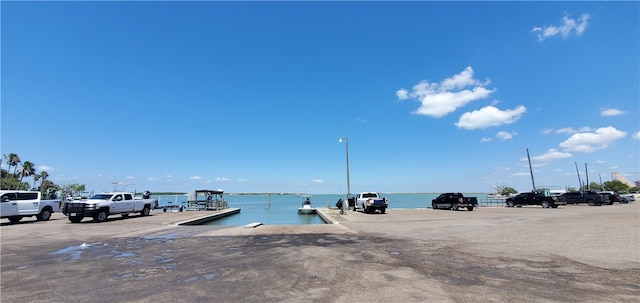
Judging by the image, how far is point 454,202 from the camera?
35.2 metres

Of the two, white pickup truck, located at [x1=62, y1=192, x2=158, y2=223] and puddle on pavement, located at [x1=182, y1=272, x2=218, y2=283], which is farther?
white pickup truck, located at [x1=62, y1=192, x2=158, y2=223]

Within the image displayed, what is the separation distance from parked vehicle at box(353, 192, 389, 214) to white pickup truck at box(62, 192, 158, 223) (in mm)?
20725

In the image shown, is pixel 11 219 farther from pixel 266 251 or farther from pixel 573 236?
pixel 573 236

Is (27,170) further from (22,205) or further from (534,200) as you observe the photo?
(534,200)

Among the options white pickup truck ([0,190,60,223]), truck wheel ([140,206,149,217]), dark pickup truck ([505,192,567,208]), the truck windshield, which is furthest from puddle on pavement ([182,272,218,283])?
dark pickup truck ([505,192,567,208])

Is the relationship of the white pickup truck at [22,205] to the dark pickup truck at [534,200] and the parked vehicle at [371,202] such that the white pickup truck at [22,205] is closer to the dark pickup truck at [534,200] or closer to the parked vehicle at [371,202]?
the parked vehicle at [371,202]

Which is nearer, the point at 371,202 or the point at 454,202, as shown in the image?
the point at 371,202

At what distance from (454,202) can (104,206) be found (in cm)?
3339

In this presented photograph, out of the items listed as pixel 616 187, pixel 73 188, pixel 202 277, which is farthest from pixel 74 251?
pixel 616 187

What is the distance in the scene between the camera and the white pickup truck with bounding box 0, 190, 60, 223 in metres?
22.0

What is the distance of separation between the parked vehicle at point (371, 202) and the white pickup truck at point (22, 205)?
88.1 ft

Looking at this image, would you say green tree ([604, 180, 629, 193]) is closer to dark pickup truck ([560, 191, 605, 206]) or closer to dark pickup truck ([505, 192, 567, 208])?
dark pickup truck ([560, 191, 605, 206])

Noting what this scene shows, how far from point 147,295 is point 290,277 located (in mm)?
2802

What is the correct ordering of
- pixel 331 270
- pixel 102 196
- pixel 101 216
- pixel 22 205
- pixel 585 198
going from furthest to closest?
1. pixel 585 198
2. pixel 102 196
3. pixel 101 216
4. pixel 22 205
5. pixel 331 270
